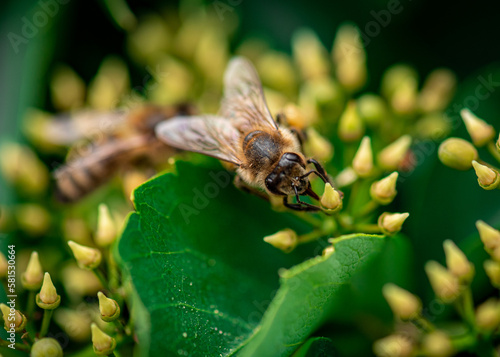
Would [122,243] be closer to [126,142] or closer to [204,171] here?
[204,171]

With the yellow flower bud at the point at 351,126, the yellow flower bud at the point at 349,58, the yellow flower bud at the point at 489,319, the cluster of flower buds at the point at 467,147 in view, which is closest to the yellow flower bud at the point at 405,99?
the yellow flower bud at the point at 349,58

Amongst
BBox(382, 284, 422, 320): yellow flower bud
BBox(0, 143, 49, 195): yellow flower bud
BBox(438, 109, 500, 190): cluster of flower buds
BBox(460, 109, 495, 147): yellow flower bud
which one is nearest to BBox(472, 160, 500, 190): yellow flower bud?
BBox(438, 109, 500, 190): cluster of flower buds

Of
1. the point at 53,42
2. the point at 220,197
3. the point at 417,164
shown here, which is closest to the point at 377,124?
the point at 417,164

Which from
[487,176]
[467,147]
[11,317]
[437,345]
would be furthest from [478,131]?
[11,317]

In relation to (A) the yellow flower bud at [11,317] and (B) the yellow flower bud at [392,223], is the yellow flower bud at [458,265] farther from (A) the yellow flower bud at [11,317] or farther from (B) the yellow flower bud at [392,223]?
(A) the yellow flower bud at [11,317]

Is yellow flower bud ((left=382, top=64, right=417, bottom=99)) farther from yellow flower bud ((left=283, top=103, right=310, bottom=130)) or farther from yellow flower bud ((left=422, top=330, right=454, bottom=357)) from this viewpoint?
yellow flower bud ((left=422, top=330, right=454, bottom=357))
